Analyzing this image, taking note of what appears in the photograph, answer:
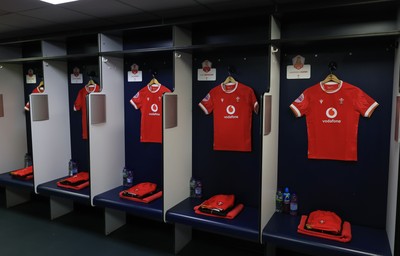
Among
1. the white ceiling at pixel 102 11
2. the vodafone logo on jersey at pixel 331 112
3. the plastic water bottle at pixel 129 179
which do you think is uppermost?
the white ceiling at pixel 102 11

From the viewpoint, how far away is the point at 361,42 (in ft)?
7.85

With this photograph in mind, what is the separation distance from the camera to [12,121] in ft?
13.9

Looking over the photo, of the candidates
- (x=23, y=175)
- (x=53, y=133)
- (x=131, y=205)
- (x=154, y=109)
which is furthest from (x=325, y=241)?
(x=23, y=175)

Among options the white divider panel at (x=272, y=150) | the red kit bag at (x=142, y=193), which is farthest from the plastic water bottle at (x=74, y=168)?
the white divider panel at (x=272, y=150)

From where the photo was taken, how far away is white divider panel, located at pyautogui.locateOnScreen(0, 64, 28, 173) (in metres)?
4.12

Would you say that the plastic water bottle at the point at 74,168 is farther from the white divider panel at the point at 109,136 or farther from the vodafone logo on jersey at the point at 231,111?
the vodafone logo on jersey at the point at 231,111

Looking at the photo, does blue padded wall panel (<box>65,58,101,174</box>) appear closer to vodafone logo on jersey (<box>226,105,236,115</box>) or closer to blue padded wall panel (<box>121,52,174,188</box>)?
blue padded wall panel (<box>121,52,174,188</box>)

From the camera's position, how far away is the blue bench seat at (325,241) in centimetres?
208

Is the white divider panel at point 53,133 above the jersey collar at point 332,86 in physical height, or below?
below

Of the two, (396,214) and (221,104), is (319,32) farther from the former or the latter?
(396,214)

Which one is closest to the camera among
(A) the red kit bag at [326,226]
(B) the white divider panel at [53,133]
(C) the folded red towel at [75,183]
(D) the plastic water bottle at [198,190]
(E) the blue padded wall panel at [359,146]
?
(A) the red kit bag at [326,226]

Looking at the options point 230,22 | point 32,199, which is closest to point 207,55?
point 230,22

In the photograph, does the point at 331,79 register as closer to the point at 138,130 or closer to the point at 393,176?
the point at 393,176

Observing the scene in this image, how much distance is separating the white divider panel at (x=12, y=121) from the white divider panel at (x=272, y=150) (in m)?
3.48
